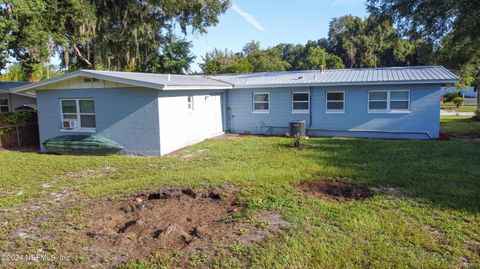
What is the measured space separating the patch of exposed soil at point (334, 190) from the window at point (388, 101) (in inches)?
312

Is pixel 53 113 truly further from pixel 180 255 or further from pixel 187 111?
pixel 180 255

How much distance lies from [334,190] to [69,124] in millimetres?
9707

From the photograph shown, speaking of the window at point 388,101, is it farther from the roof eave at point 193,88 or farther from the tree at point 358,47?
the tree at point 358,47

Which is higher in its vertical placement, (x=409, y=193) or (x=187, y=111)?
(x=187, y=111)

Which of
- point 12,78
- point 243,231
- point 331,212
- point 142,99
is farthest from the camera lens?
point 12,78

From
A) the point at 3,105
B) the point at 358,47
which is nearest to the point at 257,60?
the point at 358,47

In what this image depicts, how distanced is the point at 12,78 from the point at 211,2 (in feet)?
73.8

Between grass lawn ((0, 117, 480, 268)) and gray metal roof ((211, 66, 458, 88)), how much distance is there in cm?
281

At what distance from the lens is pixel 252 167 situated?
28.3ft

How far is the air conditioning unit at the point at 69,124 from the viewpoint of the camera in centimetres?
1195

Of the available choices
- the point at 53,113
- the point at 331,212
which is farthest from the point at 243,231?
the point at 53,113

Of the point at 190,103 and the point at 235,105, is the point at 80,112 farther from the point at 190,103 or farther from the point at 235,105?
the point at 235,105

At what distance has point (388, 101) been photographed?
13703 mm

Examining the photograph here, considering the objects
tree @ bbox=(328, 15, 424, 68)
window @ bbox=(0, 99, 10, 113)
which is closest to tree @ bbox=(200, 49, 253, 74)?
window @ bbox=(0, 99, 10, 113)
